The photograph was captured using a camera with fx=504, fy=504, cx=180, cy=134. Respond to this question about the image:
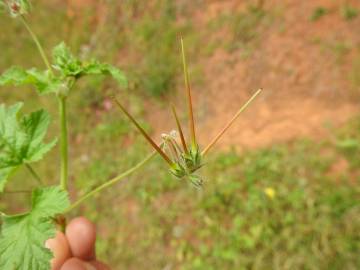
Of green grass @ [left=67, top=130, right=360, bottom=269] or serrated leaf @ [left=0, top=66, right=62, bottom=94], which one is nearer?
serrated leaf @ [left=0, top=66, right=62, bottom=94]

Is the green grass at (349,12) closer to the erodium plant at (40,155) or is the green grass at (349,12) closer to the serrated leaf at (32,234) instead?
the erodium plant at (40,155)

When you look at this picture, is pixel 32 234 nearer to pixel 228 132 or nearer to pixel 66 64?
pixel 66 64

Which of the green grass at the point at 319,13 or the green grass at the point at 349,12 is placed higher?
the green grass at the point at 319,13

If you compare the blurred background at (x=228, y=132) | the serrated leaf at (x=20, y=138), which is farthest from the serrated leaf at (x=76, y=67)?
the blurred background at (x=228, y=132)

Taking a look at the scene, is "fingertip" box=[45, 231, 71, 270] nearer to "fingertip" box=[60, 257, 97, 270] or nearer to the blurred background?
"fingertip" box=[60, 257, 97, 270]

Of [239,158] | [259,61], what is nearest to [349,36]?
[259,61]

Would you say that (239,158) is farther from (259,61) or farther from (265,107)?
(259,61)

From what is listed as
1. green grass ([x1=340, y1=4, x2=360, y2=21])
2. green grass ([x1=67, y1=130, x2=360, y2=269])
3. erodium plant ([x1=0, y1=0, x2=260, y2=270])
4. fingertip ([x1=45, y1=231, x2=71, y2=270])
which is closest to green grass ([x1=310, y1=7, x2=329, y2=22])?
green grass ([x1=340, y1=4, x2=360, y2=21])
